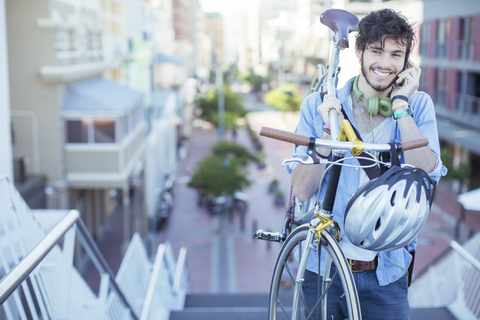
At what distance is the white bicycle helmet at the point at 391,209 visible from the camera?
79.2 inches

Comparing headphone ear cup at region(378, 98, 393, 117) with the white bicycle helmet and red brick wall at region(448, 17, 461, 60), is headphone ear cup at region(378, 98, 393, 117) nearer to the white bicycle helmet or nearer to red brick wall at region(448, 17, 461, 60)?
the white bicycle helmet

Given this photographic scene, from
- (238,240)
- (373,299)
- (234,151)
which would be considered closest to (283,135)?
(373,299)

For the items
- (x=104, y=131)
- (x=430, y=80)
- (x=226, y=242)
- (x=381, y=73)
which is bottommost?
(x=226, y=242)

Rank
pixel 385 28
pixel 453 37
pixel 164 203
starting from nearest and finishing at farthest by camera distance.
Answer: pixel 385 28 → pixel 164 203 → pixel 453 37

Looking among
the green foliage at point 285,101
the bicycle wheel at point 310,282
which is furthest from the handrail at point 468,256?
the green foliage at point 285,101

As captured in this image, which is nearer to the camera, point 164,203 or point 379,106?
point 379,106

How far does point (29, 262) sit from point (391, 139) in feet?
5.86

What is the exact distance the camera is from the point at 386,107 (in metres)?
2.59

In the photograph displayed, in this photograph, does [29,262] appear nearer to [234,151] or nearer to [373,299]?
[373,299]

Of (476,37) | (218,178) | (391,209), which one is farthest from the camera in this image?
(476,37)

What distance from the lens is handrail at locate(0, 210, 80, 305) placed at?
7.27 ft

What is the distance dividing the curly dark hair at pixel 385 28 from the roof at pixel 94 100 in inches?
526

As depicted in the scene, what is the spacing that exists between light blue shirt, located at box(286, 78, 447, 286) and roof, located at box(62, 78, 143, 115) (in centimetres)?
1314

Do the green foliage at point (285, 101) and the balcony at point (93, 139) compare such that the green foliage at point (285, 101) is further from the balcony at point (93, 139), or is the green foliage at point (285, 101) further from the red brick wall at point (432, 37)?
the balcony at point (93, 139)
